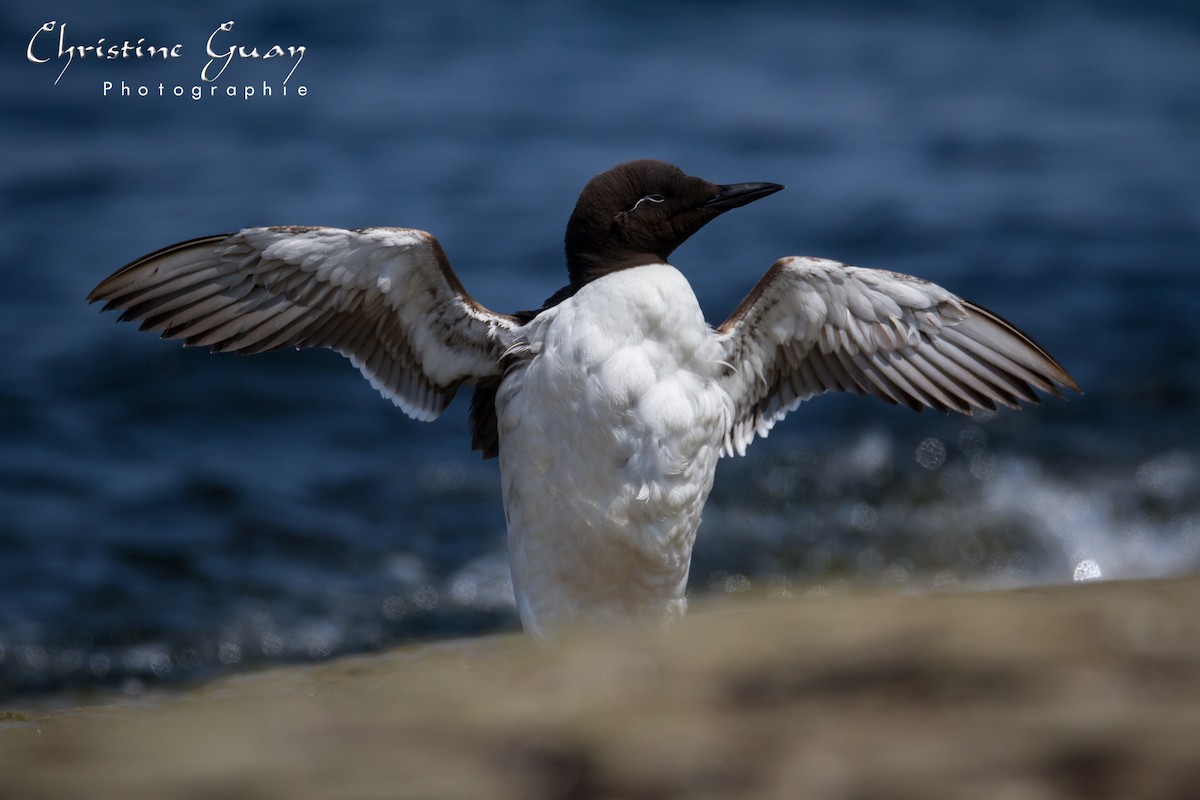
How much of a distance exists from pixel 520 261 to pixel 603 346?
8633mm

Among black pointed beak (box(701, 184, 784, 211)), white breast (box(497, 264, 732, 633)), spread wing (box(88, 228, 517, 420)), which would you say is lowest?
white breast (box(497, 264, 732, 633))

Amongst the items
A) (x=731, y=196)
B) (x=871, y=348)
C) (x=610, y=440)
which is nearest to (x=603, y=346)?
(x=610, y=440)

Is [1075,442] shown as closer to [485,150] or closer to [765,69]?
[485,150]

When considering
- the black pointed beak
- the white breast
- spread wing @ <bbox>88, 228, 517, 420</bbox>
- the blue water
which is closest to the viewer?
the white breast

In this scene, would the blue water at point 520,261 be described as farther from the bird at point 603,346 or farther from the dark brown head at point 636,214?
the dark brown head at point 636,214

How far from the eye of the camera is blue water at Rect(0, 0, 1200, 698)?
9.68m

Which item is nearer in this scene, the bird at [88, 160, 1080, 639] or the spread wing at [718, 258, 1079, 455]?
the bird at [88, 160, 1080, 639]

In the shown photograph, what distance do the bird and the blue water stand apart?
307 cm

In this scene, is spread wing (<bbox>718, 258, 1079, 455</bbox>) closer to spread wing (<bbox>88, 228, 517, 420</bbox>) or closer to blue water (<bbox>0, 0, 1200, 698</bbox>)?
spread wing (<bbox>88, 228, 517, 420</bbox>)

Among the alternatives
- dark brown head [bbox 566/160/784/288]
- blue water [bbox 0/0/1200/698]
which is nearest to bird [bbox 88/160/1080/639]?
dark brown head [bbox 566/160/784/288]

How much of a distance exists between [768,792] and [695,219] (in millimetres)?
4289

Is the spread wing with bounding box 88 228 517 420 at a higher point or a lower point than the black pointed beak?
lower

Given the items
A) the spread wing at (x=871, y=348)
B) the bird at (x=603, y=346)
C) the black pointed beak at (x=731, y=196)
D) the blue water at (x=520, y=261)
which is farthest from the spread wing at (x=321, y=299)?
the blue water at (x=520, y=261)

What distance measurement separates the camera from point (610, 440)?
18.7 ft
